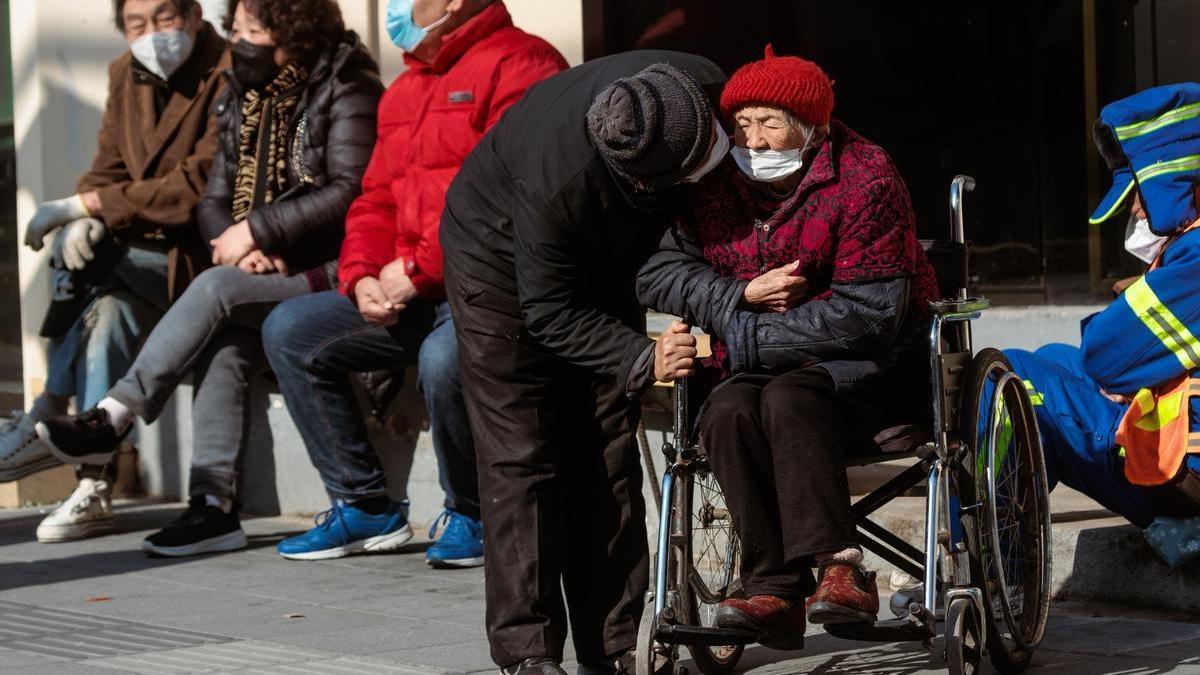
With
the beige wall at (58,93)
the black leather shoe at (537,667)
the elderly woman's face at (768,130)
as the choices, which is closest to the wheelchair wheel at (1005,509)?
the elderly woman's face at (768,130)

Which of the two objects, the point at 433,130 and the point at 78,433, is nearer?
the point at 433,130

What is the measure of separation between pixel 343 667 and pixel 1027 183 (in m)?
3.26

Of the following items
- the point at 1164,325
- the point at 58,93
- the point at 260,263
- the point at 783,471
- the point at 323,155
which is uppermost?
the point at 58,93

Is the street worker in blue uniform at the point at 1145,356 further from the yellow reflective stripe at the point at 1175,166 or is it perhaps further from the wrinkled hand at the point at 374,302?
the wrinkled hand at the point at 374,302

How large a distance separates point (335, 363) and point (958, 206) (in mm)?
2731

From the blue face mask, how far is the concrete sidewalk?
1.74m

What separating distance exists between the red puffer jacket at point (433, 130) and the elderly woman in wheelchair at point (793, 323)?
1943 millimetres

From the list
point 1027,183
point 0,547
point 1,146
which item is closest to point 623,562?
point 1027,183

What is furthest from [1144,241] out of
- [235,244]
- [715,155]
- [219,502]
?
[219,502]

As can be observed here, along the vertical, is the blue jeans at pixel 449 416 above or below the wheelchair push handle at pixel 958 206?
below

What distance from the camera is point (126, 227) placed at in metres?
7.59

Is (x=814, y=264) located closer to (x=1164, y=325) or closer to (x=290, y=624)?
(x=1164, y=325)

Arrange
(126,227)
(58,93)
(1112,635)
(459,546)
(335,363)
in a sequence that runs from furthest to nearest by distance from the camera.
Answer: (58,93) → (126,227) → (335,363) → (459,546) → (1112,635)

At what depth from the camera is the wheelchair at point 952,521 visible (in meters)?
4.22
